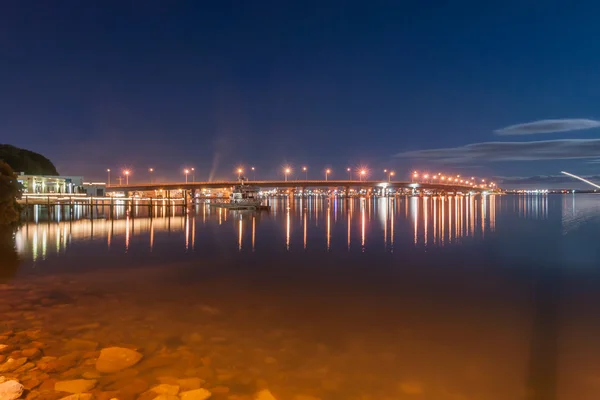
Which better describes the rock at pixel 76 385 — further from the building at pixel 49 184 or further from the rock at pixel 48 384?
the building at pixel 49 184

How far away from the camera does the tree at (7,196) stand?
44.1 m

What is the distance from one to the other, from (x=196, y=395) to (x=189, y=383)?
25.2 inches

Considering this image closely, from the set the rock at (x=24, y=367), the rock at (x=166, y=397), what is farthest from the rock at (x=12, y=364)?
the rock at (x=166, y=397)

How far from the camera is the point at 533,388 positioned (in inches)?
343

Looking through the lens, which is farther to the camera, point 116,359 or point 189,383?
point 116,359

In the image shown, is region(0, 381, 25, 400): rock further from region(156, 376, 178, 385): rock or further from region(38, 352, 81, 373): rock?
region(156, 376, 178, 385): rock

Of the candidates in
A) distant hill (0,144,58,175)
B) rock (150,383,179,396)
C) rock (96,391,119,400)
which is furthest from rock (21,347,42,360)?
distant hill (0,144,58,175)

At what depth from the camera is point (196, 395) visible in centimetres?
779

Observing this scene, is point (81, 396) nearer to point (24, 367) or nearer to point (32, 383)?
point (32, 383)

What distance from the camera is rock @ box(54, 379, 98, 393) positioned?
7875 millimetres

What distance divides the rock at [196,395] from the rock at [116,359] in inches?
80.4

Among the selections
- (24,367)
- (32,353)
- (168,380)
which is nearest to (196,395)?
(168,380)

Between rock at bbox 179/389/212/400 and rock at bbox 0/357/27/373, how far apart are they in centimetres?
397

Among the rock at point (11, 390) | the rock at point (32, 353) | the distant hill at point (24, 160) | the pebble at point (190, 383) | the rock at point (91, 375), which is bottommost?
the pebble at point (190, 383)
